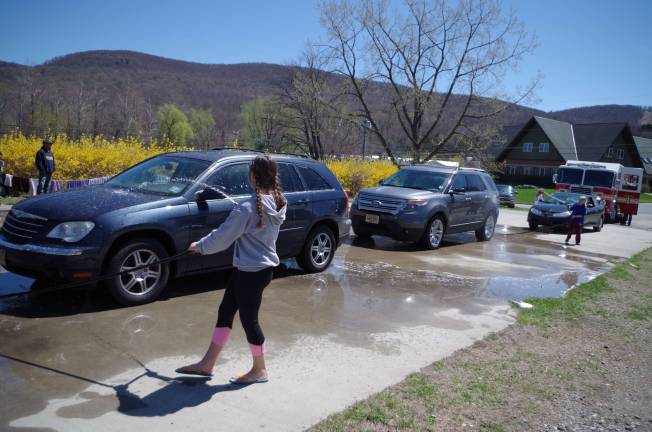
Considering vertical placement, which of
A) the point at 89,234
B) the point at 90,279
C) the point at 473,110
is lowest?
the point at 90,279

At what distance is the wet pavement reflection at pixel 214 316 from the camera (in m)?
4.00

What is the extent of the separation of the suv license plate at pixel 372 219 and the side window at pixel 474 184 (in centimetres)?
291

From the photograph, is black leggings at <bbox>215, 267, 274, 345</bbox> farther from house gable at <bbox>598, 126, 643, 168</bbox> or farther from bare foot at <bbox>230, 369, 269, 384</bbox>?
house gable at <bbox>598, 126, 643, 168</bbox>

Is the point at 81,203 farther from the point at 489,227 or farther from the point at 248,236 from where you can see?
the point at 489,227

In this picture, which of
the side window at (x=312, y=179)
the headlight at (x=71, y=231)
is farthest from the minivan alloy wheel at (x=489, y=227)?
the headlight at (x=71, y=231)

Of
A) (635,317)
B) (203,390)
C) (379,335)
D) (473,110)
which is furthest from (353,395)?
(473,110)

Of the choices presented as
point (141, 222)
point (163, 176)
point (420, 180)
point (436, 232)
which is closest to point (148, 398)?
point (141, 222)

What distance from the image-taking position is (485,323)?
20.5 ft

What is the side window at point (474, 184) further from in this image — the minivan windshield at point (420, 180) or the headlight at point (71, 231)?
the headlight at point (71, 231)

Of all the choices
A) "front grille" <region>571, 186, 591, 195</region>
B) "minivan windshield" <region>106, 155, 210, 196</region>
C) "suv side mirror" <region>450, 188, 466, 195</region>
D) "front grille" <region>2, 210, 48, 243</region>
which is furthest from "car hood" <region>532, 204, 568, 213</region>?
"front grille" <region>2, 210, 48, 243</region>

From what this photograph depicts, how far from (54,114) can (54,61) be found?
45.2 meters

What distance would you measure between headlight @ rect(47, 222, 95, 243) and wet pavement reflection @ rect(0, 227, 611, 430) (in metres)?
0.78

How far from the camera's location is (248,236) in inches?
153

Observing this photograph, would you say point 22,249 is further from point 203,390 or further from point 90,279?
point 203,390
